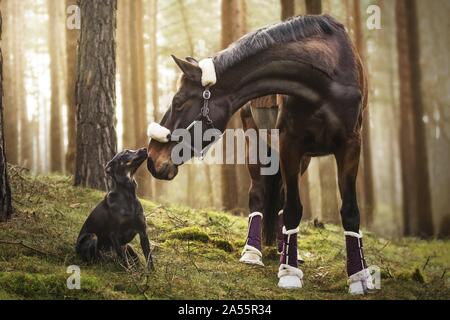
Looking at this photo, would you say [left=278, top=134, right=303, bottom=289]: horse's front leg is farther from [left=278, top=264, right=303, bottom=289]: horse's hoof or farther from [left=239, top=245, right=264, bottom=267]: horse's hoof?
[left=239, top=245, right=264, bottom=267]: horse's hoof

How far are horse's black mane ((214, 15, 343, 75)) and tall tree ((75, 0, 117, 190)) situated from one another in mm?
4061

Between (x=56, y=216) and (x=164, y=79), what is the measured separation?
18.0 meters

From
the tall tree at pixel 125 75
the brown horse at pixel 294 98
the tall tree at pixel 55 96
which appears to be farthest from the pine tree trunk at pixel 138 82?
the brown horse at pixel 294 98

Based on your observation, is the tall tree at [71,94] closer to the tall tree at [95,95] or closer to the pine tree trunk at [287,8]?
the tall tree at [95,95]

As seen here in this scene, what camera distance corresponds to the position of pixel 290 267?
5.53 m

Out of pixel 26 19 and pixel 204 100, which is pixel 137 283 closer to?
pixel 204 100

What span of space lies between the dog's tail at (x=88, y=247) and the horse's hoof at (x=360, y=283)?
2.54m

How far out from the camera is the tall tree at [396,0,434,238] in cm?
1470

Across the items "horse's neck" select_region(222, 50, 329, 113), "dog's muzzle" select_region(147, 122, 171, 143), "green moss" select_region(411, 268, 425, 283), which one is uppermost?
"horse's neck" select_region(222, 50, 329, 113)

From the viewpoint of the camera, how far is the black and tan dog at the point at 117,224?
5.29 meters

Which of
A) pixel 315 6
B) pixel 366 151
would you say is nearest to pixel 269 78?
pixel 315 6

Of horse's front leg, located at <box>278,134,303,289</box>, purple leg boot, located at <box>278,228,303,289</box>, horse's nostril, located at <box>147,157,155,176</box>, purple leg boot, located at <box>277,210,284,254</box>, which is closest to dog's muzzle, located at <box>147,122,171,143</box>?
horse's nostril, located at <box>147,157,155,176</box>

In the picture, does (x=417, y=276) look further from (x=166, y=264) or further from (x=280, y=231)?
(x=166, y=264)

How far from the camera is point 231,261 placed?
21.9ft
